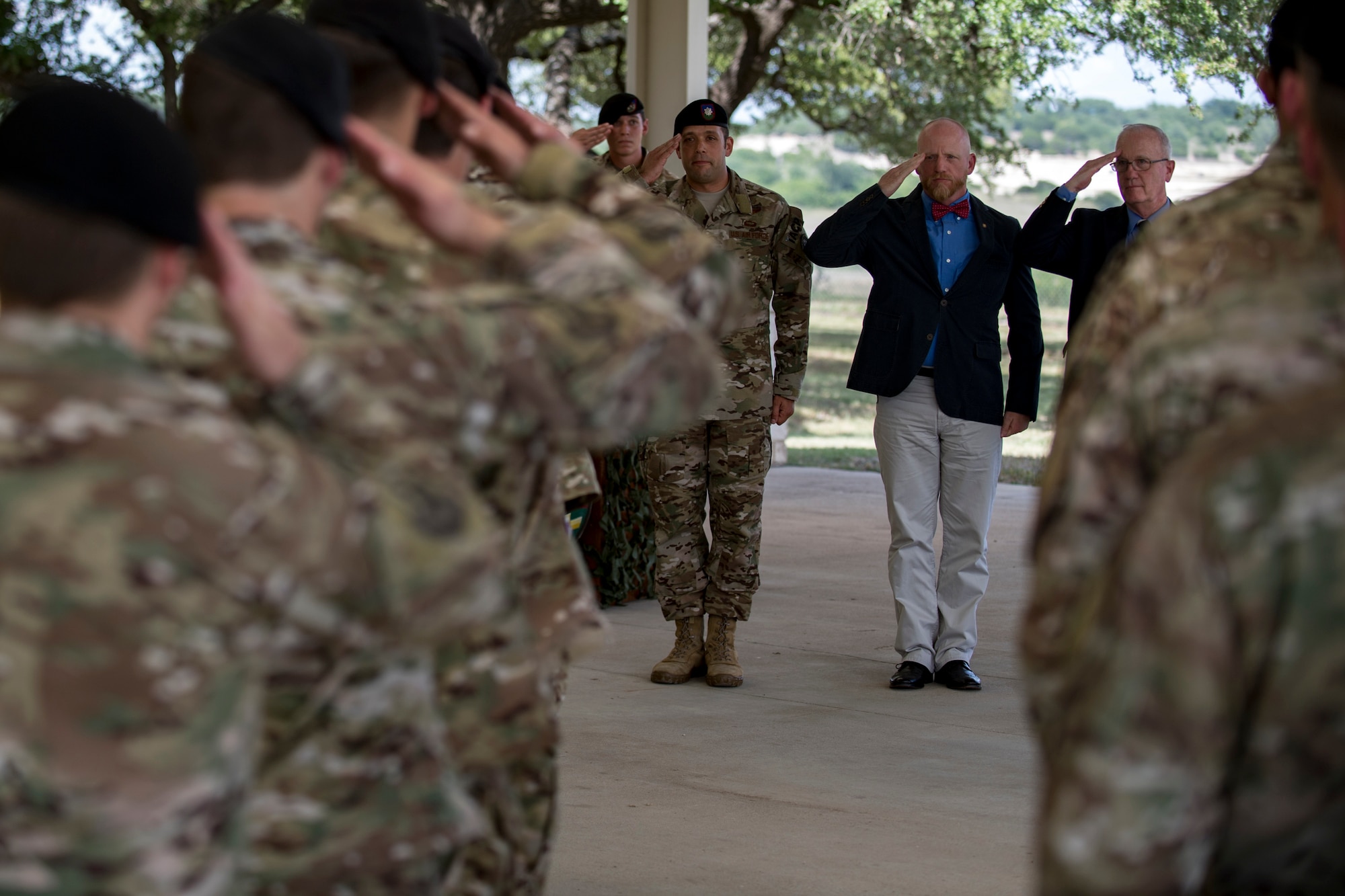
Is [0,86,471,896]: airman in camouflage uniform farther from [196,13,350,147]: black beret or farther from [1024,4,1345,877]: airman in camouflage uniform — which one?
[1024,4,1345,877]: airman in camouflage uniform

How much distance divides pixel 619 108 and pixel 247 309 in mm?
4635

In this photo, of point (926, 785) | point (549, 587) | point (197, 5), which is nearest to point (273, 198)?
point (549, 587)

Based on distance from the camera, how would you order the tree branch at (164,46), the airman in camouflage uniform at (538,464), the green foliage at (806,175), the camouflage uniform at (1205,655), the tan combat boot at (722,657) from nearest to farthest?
1. the camouflage uniform at (1205,655)
2. the airman in camouflage uniform at (538,464)
3. the tan combat boot at (722,657)
4. the tree branch at (164,46)
5. the green foliage at (806,175)

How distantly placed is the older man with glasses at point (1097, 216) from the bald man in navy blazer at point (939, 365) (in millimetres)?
205

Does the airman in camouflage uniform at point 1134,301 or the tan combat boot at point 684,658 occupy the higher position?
the airman in camouflage uniform at point 1134,301

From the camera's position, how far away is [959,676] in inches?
214

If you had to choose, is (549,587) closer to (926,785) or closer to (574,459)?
(574,459)

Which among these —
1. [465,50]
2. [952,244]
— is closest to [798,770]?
[952,244]

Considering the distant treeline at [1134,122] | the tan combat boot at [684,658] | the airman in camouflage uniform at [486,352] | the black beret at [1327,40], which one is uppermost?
the distant treeline at [1134,122]

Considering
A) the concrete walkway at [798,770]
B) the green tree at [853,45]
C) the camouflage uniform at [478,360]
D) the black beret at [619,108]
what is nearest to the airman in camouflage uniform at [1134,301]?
the camouflage uniform at [478,360]

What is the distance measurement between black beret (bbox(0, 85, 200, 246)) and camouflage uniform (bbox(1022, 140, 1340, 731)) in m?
0.92

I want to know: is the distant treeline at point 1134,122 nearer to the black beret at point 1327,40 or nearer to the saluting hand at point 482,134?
the saluting hand at point 482,134

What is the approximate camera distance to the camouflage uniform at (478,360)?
5.27 feet

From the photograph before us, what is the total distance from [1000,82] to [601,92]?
4.63 metres
